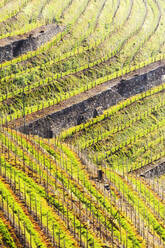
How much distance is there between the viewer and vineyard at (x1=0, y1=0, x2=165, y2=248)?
125ft

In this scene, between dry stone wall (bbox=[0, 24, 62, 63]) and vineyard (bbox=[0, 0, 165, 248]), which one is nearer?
vineyard (bbox=[0, 0, 165, 248])

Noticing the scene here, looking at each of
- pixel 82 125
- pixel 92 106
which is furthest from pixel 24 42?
pixel 82 125

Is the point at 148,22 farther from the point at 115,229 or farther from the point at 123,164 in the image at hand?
the point at 115,229

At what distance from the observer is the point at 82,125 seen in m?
51.2

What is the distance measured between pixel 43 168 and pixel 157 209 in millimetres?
9735

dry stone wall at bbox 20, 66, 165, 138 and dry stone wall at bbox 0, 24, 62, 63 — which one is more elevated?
dry stone wall at bbox 0, 24, 62, 63

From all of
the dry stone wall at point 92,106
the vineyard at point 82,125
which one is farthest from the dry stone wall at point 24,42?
the dry stone wall at point 92,106

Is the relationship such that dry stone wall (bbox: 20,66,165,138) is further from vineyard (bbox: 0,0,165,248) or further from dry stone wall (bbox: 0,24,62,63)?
dry stone wall (bbox: 0,24,62,63)

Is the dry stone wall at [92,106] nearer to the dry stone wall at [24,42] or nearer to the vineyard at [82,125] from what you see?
the vineyard at [82,125]

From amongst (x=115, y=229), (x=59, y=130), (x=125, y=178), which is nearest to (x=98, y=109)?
(x=59, y=130)

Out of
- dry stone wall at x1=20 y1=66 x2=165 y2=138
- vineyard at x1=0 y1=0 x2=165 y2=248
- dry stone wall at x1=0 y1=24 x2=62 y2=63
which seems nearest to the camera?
vineyard at x1=0 y1=0 x2=165 y2=248

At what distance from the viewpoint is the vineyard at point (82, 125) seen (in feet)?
125

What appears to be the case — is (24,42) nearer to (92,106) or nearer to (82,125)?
(92,106)

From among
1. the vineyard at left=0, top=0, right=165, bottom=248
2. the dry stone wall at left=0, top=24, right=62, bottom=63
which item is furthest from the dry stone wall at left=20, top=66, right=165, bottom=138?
the dry stone wall at left=0, top=24, right=62, bottom=63
